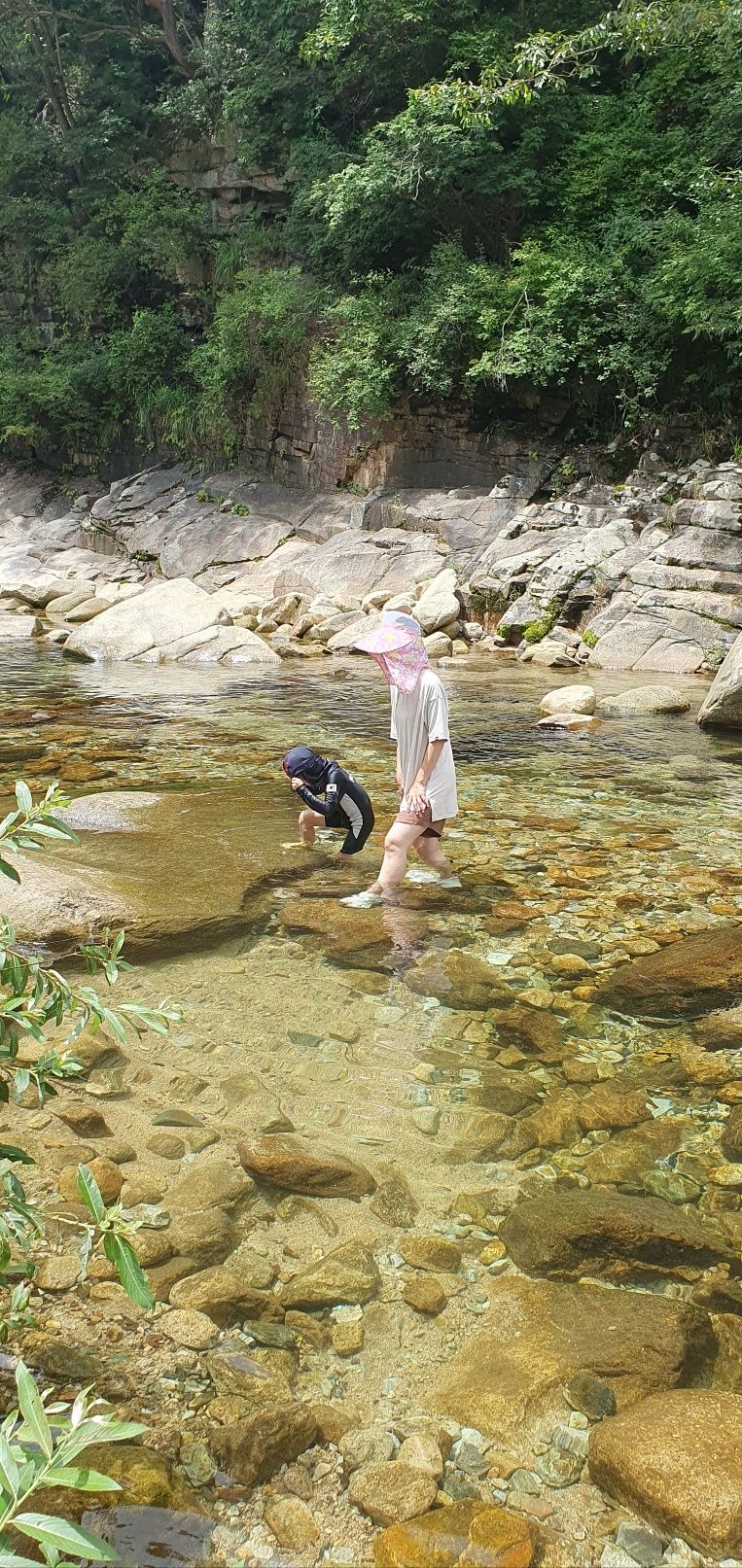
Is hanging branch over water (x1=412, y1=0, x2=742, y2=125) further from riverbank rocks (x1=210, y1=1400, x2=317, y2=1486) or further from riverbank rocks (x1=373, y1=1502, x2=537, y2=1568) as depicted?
riverbank rocks (x1=373, y1=1502, x2=537, y2=1568)

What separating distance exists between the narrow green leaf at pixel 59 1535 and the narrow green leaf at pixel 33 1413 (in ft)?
0.27

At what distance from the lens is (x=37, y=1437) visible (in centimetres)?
113

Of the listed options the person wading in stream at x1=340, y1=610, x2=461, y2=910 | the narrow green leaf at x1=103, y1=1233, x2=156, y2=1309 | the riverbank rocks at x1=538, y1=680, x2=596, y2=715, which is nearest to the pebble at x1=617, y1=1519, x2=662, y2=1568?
the narrow green leaf at x1=103, y1=1233, x2=156, y2=1309

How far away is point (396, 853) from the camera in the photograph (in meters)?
4.95

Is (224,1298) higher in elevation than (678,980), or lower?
higher

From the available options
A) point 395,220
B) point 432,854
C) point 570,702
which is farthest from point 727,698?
point 395,220

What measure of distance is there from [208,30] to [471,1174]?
3118 cm

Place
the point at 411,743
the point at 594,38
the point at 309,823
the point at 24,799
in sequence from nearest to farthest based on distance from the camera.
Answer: the point at 24,799
the point at 411,743
the point at 309,823
the point at 594,38

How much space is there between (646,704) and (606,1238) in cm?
870

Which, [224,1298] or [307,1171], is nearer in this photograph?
[224,1298]

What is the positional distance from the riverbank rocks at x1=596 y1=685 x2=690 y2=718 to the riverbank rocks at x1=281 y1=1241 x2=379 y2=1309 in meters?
8.48

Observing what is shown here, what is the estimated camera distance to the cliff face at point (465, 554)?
14188 mm

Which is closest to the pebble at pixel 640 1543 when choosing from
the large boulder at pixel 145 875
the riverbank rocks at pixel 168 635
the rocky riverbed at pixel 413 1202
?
the rocky riverbed at pixel 413 1202

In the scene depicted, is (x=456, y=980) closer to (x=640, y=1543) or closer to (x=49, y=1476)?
(x=640, y=1543)
